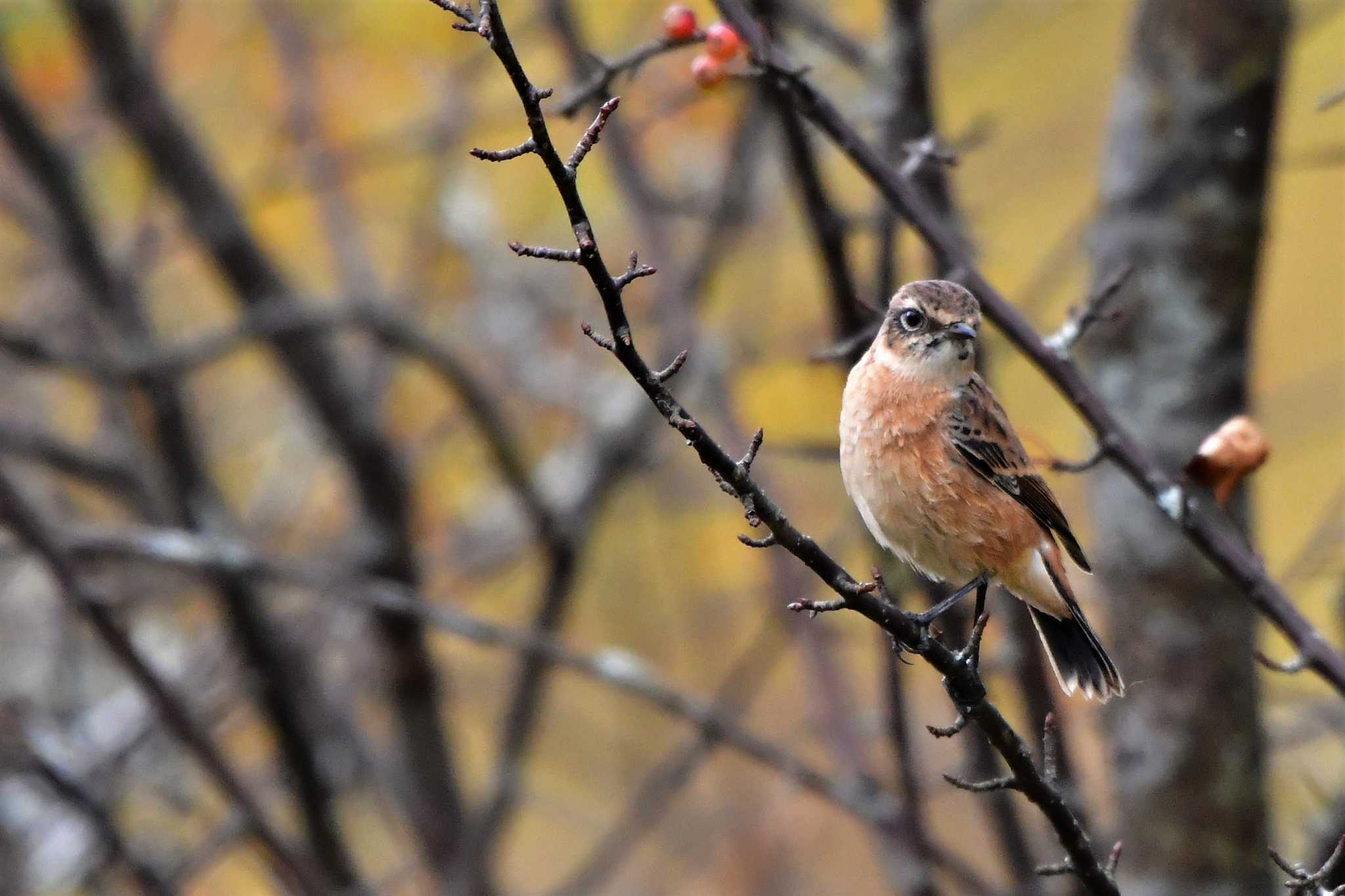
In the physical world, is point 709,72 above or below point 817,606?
above

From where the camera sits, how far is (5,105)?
6812 mm

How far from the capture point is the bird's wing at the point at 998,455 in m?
4.11

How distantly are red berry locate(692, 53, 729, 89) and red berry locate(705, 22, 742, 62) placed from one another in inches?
0.8

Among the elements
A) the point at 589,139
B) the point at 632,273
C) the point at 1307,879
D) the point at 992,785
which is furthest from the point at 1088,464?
the point at 589,139

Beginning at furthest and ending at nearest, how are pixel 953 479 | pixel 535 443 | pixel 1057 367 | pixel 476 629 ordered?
pixel 535 443 < pixel 476 629 < pixel 953 479 < pixel 1057 367

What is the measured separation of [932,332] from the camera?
13.6 feet

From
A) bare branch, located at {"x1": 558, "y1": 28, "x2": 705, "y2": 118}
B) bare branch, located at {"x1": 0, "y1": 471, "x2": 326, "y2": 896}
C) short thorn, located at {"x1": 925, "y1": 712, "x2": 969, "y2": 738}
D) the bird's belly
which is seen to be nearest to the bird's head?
the bird's belly

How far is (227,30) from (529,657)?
5.52 metres

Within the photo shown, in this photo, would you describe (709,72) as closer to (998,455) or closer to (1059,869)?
(998,455)

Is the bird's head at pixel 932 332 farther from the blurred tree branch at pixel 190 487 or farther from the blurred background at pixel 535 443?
the blurred tree branch at pixel 190 487

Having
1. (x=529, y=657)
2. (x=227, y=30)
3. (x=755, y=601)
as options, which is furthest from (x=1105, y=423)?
(x=227, y=30)

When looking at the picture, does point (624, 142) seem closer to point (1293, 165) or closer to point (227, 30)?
point (1293, 165)

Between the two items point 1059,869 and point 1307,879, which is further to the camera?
point 1059,869

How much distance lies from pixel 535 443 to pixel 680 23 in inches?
294
